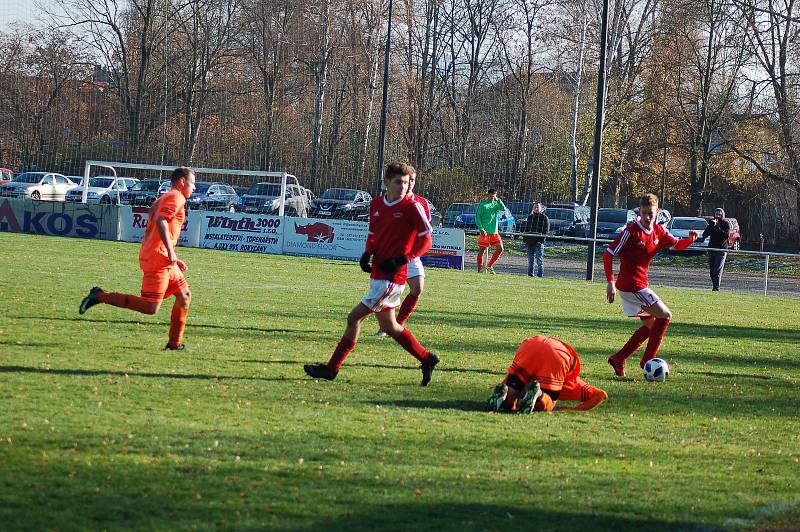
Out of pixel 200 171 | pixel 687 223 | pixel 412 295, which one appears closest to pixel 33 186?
pixel 200 171

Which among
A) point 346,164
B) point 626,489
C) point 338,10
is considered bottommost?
point 626,489

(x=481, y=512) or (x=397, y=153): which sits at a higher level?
(x=397, y=153)

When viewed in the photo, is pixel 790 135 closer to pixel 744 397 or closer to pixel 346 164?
pixel 346 164

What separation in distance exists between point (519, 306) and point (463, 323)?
3.44 m

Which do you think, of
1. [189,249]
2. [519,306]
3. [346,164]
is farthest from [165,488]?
[346,164]

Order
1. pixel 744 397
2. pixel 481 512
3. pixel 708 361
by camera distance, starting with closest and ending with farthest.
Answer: pixel 481 512
pixel 744 397
pixel 708 361

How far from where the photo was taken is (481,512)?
209 inches

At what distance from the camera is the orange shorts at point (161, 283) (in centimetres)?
991

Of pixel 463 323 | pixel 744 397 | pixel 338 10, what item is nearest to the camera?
pixel 744 397

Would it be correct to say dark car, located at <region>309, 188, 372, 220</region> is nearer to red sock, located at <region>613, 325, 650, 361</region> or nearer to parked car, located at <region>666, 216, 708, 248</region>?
parked car, located at <region>666, 216, 708, 248</region>

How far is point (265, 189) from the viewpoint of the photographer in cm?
3900

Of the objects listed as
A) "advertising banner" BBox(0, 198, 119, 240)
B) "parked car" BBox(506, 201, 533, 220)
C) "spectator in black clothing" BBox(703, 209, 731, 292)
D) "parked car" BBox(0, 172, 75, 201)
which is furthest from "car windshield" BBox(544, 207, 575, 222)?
"parked car" BBox(0, 172, 75, 201)

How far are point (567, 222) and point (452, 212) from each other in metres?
7.31

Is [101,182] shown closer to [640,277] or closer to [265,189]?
[265,189]
